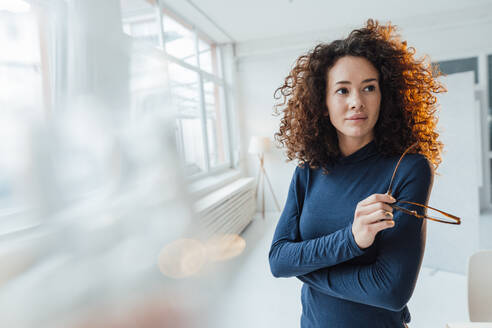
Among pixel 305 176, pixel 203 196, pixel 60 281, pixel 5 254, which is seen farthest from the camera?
pixel 203 196

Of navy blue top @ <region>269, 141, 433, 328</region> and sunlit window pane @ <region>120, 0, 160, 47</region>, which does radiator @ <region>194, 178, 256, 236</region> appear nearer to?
sunlit window pane @ <region>120, 0, 160, 47</region>

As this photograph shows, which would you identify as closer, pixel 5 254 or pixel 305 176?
pixel 305 176

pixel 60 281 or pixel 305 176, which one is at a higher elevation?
pixel 305 176

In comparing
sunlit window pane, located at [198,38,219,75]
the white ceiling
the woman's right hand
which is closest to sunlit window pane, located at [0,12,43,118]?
the woman's right hand

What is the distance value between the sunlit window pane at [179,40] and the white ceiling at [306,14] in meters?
0.17

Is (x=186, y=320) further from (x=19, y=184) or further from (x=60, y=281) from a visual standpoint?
(x=19, y=184)

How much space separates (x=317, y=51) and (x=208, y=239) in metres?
2.72

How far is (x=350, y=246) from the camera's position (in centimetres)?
73

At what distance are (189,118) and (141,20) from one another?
152 cm

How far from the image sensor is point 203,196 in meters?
3.78

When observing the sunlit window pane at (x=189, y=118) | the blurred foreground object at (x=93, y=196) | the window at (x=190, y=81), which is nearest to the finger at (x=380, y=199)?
the blurred foreground object at (x=93, y=196)

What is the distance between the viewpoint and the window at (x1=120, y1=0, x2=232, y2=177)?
3.12 meters

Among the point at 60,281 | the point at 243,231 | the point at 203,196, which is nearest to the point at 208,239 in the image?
the point at 203,196

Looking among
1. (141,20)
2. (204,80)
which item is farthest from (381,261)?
(204,80)
